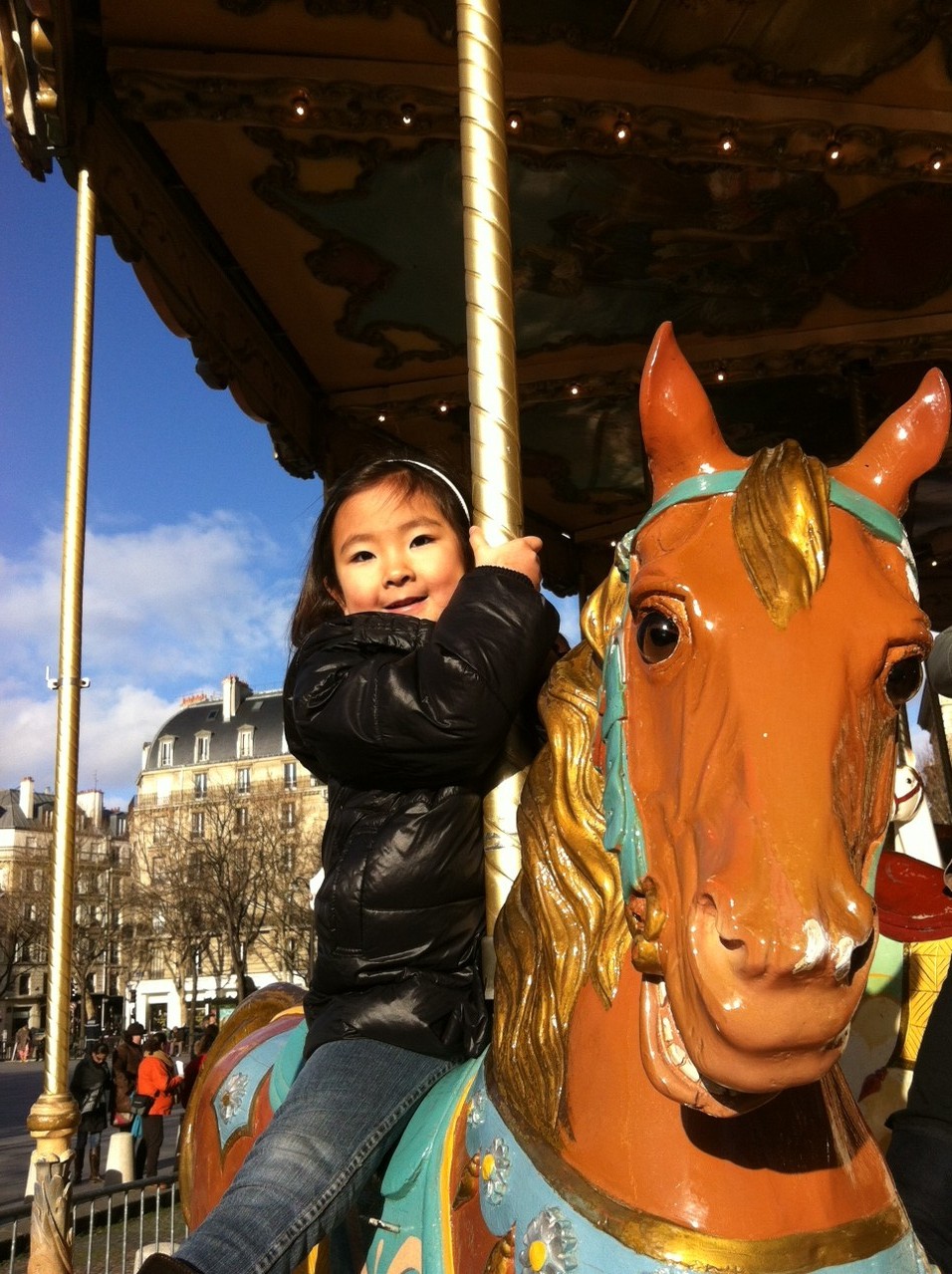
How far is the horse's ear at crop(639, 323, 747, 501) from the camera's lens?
1178mm

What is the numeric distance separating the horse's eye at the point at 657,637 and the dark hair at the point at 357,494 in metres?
0.83

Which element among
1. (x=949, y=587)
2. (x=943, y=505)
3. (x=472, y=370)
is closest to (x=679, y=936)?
(x=472, y=370)

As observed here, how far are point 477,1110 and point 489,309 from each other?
1274mm

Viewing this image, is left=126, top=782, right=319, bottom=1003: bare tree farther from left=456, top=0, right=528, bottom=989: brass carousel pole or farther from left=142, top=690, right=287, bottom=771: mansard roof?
left=456, top=0, right=528, bottom=989: brass carousel pole

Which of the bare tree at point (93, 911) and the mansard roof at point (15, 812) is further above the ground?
the mansard roof at point (15, 812)

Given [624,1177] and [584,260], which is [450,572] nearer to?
[624,1177]

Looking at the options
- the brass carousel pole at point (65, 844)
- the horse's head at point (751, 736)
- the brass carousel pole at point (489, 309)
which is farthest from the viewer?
the brass carousel pole at point (65, 844)

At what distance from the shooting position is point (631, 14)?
3865 mm

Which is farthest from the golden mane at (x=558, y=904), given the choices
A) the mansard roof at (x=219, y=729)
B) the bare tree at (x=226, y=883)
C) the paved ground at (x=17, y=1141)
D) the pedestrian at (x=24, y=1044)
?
the mansard roof at (x=219, y=729)

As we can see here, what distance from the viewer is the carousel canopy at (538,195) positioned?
13.1ft

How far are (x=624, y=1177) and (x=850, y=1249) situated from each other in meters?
0.23

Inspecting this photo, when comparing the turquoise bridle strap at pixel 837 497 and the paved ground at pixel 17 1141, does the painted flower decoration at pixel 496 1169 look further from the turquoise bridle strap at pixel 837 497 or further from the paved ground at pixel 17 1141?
the paved ground at pixel 17 1141

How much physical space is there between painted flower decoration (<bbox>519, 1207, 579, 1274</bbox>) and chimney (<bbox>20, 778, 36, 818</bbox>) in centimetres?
7086

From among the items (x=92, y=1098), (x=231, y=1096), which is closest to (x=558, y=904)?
(x=231, y=1096)
